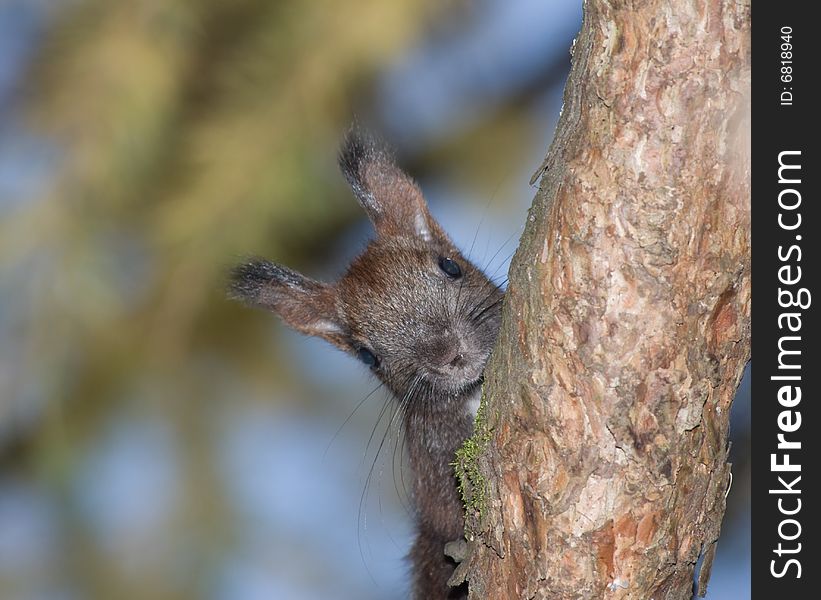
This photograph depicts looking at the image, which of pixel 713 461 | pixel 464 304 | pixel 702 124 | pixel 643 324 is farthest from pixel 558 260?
pixel 464 304

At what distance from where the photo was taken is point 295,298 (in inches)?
159

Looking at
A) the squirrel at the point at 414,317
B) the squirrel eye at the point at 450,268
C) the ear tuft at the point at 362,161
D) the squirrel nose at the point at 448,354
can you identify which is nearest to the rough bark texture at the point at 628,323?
the squirrel nose at the point at 448,354

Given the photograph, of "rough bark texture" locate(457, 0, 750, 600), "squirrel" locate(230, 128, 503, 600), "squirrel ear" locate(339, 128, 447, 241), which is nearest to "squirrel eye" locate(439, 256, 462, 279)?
"squirrel" locate(230, 128, 503, 600)

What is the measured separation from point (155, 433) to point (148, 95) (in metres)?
1.47

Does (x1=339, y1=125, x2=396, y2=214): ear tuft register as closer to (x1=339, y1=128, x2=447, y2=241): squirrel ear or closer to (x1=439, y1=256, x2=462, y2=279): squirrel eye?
(x1=339, y1=128, x2=447, y2=241): squirrel ear

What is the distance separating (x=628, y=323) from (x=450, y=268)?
1584mm

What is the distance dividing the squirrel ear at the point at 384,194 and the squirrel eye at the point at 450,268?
26cm

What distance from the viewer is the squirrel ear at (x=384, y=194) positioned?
4.08 m

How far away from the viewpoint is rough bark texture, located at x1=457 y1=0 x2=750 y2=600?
2.12 metres

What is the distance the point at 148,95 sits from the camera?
3.34 metres

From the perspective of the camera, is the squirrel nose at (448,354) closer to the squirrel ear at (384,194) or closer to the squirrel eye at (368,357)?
the squirrel eye at (368,357)

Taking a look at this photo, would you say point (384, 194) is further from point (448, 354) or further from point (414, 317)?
point (448, 354)

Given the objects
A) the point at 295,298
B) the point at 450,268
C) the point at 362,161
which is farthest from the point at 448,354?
the point at 362,161
